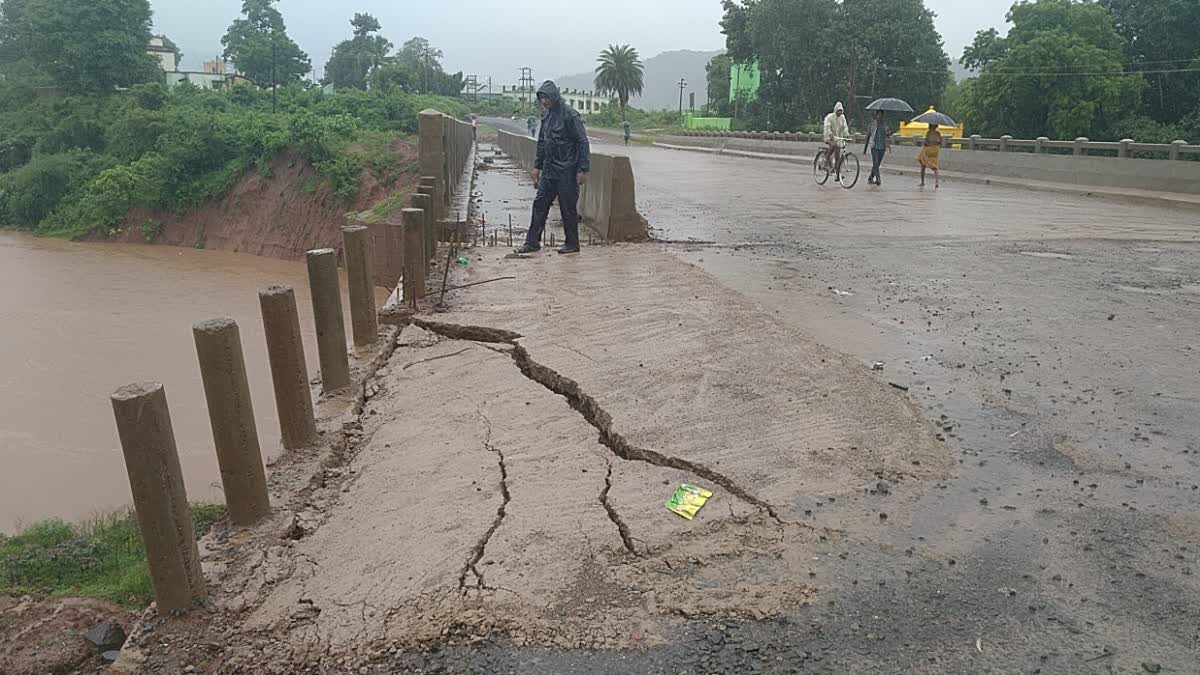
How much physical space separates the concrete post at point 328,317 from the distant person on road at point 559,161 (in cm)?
393

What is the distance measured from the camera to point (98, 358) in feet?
49.0

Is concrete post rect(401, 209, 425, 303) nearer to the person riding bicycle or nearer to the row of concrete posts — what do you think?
the row of concrete posts

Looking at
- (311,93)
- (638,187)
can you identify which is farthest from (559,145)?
(311,93)

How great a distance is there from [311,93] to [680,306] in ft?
148

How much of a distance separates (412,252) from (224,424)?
331 centimetres

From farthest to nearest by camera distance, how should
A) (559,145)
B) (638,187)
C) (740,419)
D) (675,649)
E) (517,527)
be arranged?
(638,187) → (559,145) → (740,419) → (517,527) → (675,649)

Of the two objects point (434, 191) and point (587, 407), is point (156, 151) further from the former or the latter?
point (587, 407)

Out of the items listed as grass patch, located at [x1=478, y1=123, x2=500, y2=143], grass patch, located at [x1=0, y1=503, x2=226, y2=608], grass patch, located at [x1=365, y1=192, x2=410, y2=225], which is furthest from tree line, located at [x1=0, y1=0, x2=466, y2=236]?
grass patch, located at [x1=0, y1=503, x2=226, y2=608]

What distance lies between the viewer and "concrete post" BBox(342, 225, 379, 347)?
5504 millimetres

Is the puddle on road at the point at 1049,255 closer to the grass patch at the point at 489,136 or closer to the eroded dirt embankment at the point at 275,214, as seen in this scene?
the eroded dirt embankment at the point at 275,214

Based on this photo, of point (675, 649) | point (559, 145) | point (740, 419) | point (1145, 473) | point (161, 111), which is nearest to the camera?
point (675, 649)

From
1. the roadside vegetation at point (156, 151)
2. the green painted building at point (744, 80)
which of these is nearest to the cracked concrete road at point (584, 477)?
the roadside vegetation at point (156, 151)

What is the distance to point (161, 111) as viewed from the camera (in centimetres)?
3512

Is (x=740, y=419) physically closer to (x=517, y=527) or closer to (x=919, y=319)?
(x=517, y=527)
